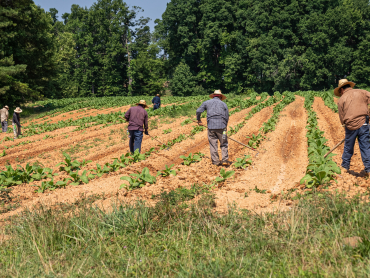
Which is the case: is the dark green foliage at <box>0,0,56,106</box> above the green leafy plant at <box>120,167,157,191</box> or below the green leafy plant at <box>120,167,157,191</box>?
above

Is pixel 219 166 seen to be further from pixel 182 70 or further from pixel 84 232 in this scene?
pixel 182 70

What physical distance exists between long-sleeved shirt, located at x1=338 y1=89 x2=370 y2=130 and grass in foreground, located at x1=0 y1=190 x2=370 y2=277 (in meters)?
2.46

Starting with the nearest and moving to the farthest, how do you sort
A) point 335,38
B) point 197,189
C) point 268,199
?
point 268,199 < point 197,189 < point 335,38

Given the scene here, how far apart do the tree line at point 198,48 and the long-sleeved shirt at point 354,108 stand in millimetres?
25249

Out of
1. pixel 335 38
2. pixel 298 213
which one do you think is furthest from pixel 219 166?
pixel 335 38

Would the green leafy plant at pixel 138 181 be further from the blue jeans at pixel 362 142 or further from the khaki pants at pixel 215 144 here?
the blue jeans at pixel 362 142

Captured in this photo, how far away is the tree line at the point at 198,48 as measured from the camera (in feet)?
97.2

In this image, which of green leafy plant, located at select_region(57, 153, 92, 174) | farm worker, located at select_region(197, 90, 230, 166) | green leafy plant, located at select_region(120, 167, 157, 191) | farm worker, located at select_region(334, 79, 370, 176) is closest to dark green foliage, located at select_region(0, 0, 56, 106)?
A: green leafy plant, located at select_region(57, 153, 92, 174)

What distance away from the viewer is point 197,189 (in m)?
5.98

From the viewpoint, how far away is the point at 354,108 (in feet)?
20.6

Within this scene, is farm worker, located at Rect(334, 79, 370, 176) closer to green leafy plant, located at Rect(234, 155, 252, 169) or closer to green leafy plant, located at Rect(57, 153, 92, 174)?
green leafy plant, located at Rect(234, 155, 252, 169)

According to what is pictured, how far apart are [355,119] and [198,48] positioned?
50.2 metres

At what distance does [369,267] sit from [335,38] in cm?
4787

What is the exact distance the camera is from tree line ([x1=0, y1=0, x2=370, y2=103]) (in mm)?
29625
